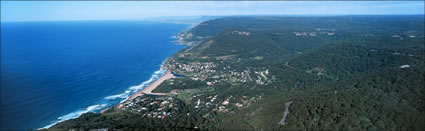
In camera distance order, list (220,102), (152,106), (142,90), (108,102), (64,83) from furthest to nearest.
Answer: (64,83), (142,90), (108,102), (220,102), (152,106)

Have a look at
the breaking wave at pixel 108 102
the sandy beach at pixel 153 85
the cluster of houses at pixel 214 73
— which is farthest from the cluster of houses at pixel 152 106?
the cluster of houses at pixel 214 73

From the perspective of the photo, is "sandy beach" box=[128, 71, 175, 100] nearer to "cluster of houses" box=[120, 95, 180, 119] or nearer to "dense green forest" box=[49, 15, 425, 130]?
"dense green forest" box=[49, 15, 425, 130]

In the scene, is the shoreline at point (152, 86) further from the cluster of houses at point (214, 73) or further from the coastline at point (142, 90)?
the cluster of houses at point (214, 73)

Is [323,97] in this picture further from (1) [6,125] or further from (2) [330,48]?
(1) [6,125]

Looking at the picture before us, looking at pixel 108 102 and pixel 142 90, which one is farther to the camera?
pixel 142 90

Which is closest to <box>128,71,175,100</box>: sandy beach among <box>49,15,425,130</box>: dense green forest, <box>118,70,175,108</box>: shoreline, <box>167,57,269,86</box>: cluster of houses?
<box>118,70,175,108</box>: shoreline

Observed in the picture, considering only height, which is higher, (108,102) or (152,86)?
(152,86)

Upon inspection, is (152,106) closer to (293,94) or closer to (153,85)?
(153,85)

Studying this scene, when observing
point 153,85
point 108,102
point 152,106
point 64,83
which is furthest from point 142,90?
point 64,83
